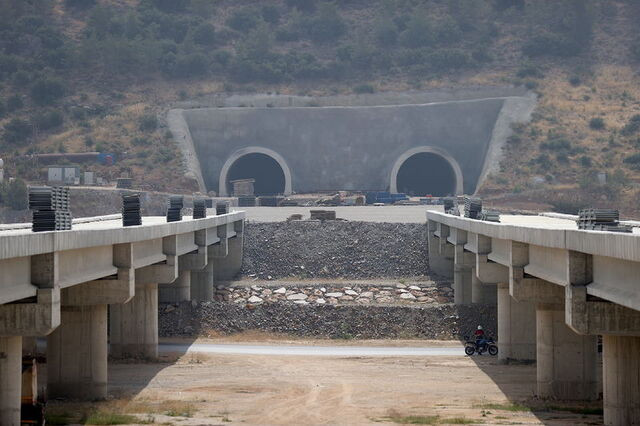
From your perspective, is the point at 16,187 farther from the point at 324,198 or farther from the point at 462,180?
the point at 462,180

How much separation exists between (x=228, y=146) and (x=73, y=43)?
31.0m

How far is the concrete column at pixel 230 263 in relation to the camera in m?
55.1

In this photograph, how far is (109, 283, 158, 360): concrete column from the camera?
36.4 metres

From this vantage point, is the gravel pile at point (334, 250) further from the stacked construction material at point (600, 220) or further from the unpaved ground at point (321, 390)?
the stacked construction material at point (600, 220)

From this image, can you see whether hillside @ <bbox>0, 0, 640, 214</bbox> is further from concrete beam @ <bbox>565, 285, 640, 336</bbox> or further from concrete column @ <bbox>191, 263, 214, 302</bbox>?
concrete beam @ <bbox>565, 285, 640, 336</bbox>

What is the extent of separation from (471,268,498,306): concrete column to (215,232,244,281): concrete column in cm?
1398

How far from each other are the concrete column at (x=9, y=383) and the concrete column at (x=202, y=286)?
90.1ft

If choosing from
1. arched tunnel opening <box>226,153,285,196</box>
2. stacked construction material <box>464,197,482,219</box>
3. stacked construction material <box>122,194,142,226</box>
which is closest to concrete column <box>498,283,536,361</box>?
stacked construction material <box>464,197,482,219</box>

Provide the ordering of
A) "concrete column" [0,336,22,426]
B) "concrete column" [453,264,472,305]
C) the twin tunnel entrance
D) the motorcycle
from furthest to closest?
the twin tunnel entrance
"concrete column" [453,264,472,305]
the motorcycle
"concrete column" [0,336,22,426]

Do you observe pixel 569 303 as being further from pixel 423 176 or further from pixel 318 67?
pixel 318 67

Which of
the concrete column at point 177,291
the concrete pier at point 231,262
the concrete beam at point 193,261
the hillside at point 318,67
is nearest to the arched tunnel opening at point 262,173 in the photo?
the hillside at point 318,67

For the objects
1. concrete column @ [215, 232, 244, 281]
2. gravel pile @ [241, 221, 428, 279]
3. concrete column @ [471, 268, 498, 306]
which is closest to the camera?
concrete column @ [471, 268, 498, 306]

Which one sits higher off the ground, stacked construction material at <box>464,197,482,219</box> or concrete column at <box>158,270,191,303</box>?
stacked construction material at <box>464,197,482,219</box>

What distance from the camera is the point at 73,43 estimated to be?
375 ft
